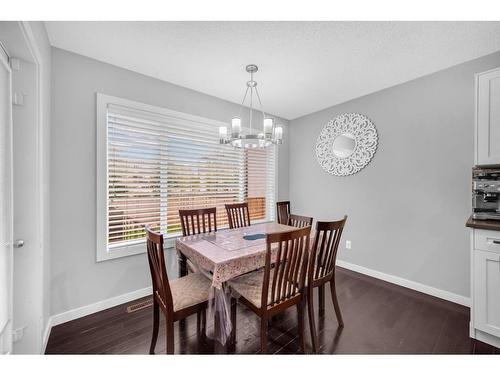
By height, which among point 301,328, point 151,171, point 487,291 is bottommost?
point 301,328

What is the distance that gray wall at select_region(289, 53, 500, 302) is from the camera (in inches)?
87.7

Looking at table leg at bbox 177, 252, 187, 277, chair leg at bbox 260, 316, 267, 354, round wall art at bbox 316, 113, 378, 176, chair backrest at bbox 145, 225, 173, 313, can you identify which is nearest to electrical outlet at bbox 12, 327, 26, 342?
chair backrest at bbox 145, 225, 173, 313

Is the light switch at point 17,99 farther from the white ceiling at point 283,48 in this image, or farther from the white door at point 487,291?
the white door at point 487,291

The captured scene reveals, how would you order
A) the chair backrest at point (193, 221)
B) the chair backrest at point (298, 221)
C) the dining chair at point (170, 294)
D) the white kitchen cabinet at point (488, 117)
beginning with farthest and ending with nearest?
the chair backrest at point (298, 221) < the chair backrest at point (193, 221) < the white kitchen cabinet at point (488, 117) < the dining chair at point (170, 294)

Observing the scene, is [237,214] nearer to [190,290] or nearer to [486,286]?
[190,290]

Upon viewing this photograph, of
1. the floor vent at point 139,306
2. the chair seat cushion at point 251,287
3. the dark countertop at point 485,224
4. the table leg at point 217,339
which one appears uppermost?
the dark countertop at point 485,224

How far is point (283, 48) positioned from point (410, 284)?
118 inches

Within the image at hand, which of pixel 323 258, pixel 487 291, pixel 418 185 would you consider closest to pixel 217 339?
pixel 323 258

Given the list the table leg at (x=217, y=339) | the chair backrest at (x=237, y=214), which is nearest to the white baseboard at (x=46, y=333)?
the table leg at (x=217, y=339)

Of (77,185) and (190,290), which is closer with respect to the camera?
(190,290)

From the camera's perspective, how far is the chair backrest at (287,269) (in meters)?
1.38

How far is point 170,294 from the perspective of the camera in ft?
4.50

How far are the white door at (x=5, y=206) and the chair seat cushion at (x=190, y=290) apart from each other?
927 mm

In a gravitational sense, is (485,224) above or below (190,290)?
above
